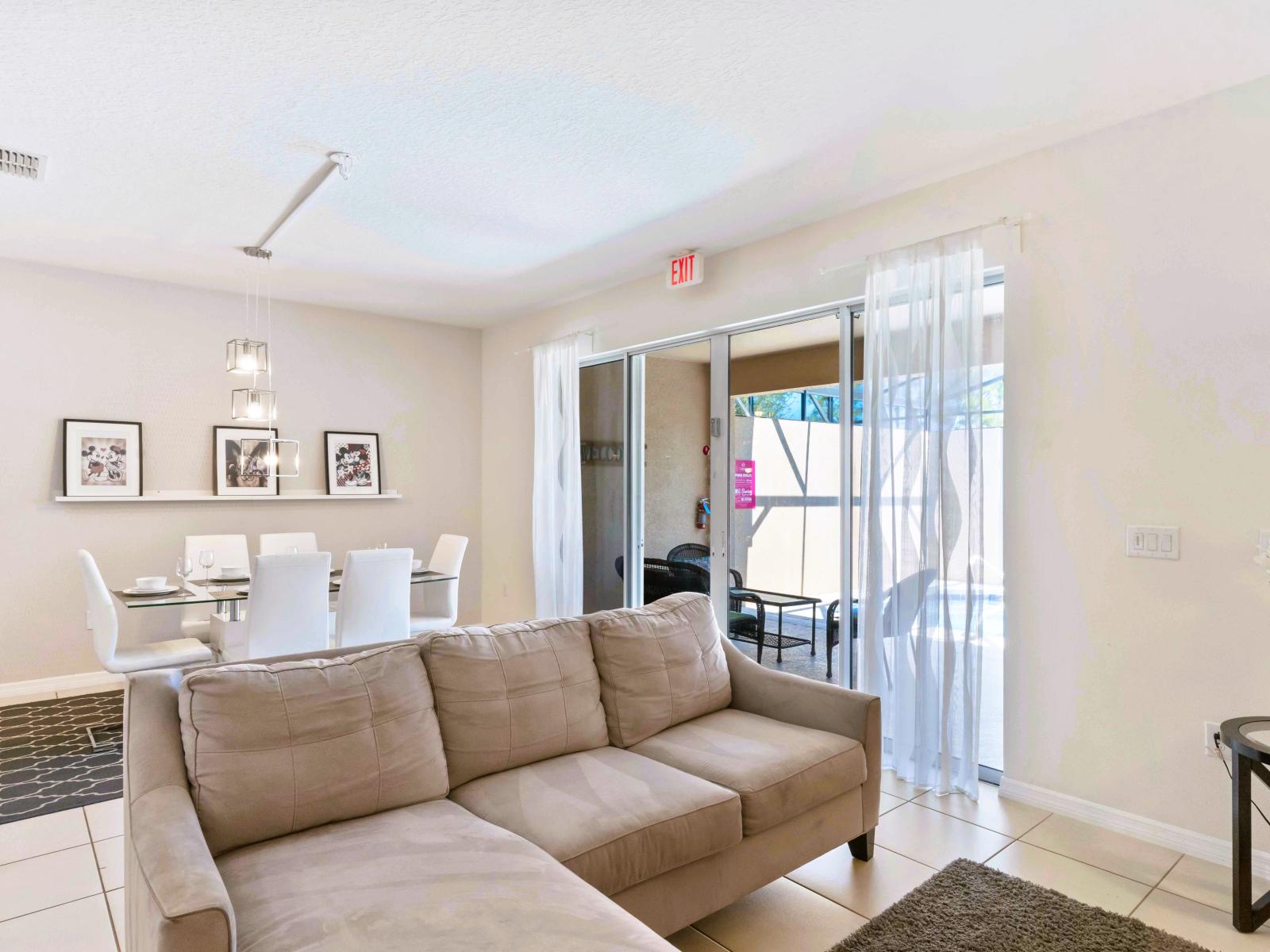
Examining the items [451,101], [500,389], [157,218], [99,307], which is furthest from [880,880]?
[99,307]

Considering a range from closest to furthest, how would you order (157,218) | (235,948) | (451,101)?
1. (235,948)
2. (451,101)
3. (157,218)

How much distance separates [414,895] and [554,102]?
102 inches

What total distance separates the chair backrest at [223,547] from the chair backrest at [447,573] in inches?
49.6

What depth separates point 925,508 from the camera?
133 inches

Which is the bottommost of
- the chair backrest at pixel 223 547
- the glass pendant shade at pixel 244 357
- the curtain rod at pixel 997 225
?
the chair backrest at pixel 223 547

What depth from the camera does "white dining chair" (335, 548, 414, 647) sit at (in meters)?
4.02

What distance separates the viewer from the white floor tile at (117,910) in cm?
221

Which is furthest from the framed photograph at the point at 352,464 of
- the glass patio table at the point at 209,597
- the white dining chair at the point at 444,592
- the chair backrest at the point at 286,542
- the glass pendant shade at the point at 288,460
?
the glass patio table at the point at 209,597

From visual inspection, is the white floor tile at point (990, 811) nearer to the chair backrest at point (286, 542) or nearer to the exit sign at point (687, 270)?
the exit sign at point (687, 270)

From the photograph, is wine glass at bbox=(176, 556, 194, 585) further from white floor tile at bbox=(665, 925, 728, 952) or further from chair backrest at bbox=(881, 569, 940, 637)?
chair backrest at bbox=(881, 569, 940, 637)

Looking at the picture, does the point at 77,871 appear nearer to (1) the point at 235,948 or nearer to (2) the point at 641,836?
(1) the point at 235,948

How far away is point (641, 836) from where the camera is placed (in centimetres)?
193

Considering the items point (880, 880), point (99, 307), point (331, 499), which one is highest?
point (99, 307)

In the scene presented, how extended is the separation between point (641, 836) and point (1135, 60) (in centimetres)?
288
